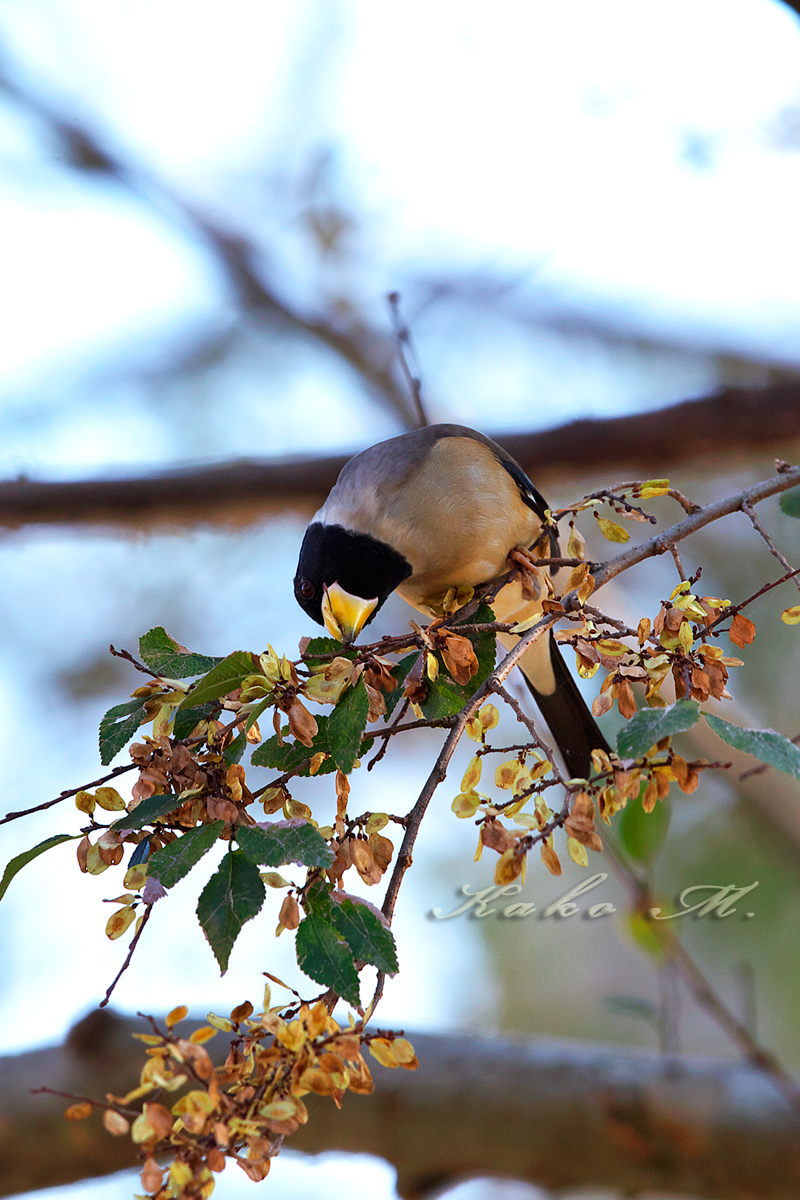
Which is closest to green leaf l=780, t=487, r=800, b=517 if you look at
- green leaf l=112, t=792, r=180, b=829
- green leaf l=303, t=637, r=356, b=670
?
green leaf l=303, t=637, r=356, b=670

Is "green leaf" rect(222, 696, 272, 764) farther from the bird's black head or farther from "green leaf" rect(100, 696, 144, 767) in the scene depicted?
the bird's black head

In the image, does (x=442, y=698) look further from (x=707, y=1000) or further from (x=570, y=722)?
(x=570, y=722)

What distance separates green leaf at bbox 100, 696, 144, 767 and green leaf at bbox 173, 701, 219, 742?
56 millimetres

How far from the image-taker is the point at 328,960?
774mm

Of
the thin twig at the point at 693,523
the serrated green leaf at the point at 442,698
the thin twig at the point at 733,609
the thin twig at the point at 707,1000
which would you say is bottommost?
the thin twig at the point at 707,1000

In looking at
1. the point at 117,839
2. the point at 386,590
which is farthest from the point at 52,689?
the point at 117,839

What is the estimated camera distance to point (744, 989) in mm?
1118

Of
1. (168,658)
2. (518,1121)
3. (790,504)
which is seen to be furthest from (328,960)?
(518,1121)

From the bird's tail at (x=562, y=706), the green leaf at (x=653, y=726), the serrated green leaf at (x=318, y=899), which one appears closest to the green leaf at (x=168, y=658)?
the serrated green leaf at (x=318, y=899)

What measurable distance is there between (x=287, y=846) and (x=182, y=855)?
0.10m

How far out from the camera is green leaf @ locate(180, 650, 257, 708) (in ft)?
2.87

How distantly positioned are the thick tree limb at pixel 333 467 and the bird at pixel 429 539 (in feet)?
2.29

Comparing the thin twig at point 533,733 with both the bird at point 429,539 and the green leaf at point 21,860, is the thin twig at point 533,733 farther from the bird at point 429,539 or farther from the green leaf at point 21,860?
the bird at point 429,539

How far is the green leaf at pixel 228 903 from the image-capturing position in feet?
2.53
